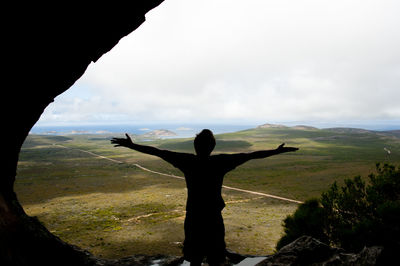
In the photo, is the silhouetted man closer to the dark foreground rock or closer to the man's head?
the man's head

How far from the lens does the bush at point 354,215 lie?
10359 millimetres

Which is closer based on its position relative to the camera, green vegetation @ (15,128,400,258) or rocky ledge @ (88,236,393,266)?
rocky ledge @ (88,236,393,266)

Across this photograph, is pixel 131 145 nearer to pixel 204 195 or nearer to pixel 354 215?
pixel 204 195

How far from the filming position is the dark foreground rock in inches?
271

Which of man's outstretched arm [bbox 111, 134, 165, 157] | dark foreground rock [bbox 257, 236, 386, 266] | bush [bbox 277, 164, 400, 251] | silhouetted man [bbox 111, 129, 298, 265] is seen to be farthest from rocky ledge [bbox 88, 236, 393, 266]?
man's outstretched arm [bbox 111, 134, 165, 157]

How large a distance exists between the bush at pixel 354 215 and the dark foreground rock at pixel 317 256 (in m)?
3.22

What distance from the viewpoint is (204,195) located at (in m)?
6.00

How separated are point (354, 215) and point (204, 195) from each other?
42.7ft

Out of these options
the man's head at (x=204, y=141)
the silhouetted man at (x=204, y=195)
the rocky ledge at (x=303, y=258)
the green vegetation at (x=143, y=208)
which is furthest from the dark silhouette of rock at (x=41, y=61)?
Answer: the green vegetation at (x=143, y=208)

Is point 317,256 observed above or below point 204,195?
below

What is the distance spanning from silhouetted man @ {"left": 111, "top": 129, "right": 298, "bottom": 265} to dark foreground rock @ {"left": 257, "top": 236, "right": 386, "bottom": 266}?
123 inches

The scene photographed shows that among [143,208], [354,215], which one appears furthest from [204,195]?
[143,208]

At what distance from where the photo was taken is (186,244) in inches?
239

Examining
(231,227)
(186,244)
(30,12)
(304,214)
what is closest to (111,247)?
(231,227)
